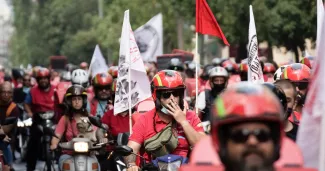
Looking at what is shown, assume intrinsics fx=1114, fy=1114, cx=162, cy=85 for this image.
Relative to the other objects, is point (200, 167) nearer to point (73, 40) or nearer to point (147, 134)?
point (147, 134)

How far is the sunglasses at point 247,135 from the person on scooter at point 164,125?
4528 millimetres

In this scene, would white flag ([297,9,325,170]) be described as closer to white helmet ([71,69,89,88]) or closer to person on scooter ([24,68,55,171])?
white helmet ([71,69,89,88])

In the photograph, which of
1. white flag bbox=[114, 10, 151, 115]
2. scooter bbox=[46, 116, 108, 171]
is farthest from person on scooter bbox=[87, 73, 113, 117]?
scooter bbox=[46, 116, 108, 171]

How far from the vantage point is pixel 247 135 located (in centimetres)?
459

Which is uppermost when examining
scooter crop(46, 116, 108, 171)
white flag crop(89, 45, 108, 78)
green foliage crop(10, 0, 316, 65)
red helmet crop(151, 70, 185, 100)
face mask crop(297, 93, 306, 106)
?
green foliage crop(10, 0, 316, 65)

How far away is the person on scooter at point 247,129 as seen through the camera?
4566mm

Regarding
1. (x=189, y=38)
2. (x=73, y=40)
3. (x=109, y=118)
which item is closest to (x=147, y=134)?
(x=109, y=118)

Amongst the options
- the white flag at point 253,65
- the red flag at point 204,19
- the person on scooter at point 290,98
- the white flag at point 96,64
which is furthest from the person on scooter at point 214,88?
the white flag at point 96,64

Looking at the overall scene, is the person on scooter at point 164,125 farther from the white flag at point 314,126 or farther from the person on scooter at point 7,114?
the person on scooter at point 7,114

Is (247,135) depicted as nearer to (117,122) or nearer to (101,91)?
(117,122)

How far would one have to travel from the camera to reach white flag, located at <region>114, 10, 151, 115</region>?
41.2 ft

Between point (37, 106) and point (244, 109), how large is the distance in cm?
1489

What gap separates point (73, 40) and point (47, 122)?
61.1 metres

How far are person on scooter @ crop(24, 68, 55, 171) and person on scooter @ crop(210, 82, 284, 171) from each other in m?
14.4
